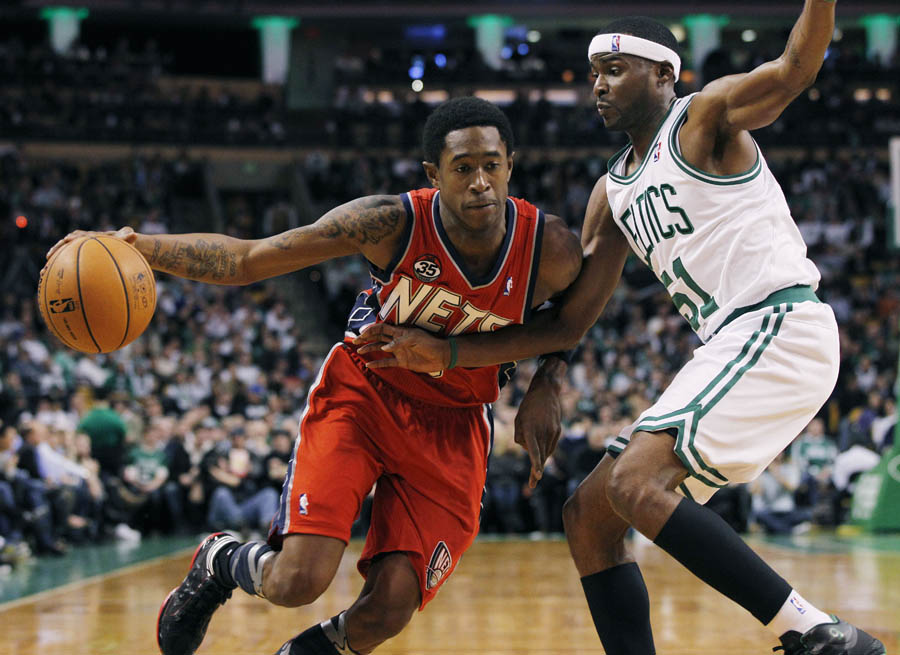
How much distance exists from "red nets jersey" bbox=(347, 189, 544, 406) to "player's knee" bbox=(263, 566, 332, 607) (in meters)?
0.78

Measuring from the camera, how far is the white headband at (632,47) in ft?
12.2

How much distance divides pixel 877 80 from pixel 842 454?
55.8ft

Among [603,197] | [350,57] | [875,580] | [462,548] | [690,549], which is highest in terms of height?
[350,57]

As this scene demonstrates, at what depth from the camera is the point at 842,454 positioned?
41.9ft

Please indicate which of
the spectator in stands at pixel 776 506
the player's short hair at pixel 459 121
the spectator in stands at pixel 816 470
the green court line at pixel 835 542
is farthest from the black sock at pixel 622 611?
the spectator in stands at pixel 816 470

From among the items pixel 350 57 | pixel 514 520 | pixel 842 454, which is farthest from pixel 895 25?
pixel 514 520

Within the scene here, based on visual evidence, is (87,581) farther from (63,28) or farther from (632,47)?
(63,28)

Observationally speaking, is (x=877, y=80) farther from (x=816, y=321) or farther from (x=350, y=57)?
(x=816, y=321)

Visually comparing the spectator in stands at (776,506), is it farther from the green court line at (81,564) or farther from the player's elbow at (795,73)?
the player's elbow at (795,73)

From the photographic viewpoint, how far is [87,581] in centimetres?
773

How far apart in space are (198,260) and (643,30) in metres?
1.80

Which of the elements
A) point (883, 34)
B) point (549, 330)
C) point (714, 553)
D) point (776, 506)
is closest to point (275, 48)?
point (883, 34)

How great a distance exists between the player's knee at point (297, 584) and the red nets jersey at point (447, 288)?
785 mm

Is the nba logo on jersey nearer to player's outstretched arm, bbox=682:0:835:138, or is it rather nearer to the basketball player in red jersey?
the basketball player in red jersey
